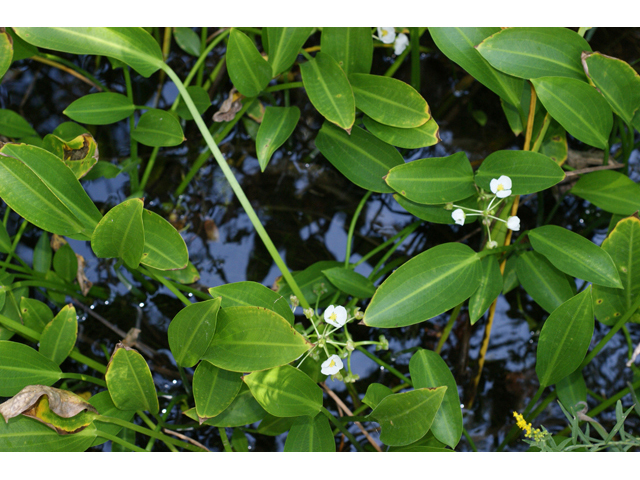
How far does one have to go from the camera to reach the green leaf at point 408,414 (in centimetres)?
83

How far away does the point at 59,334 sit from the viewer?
1.03 metres

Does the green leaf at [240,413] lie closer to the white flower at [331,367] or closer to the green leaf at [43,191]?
the white flower at [331,367]

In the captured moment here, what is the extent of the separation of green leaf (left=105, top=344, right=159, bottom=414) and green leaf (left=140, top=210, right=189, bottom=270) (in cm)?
18

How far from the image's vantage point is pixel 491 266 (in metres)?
1.02

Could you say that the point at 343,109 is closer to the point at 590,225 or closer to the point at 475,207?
the point at 475,207

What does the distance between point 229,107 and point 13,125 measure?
561 mm

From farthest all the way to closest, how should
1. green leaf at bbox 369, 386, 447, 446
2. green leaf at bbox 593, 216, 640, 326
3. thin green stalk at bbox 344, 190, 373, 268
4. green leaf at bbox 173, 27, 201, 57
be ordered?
1. green leaf at bbox 173, 27, 201, 57
2. thin green stalk at bbox 344, 190, 373, 268
3. green leaf at bbox 593, 216, 640, 326
4. green leaf at bbox 369, 386, 447, 446

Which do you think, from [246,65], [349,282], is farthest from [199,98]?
[349,282]

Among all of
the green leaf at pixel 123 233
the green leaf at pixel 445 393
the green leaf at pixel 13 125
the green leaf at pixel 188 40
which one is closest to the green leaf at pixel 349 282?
the green leaf at pixel 445 393

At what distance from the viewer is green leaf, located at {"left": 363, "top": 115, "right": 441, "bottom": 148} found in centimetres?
106

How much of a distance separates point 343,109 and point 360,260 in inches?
14.5

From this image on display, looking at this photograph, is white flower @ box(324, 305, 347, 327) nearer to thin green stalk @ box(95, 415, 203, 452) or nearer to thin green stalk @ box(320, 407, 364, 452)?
thin green stalk @ box(320, 407, 364, 452)

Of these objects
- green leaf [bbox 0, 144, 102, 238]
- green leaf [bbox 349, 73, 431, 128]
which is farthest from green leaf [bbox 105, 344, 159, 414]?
green leaf [bbox 349, 73, 431, 128]

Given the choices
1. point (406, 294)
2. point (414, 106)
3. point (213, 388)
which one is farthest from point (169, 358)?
point (414, 106)
